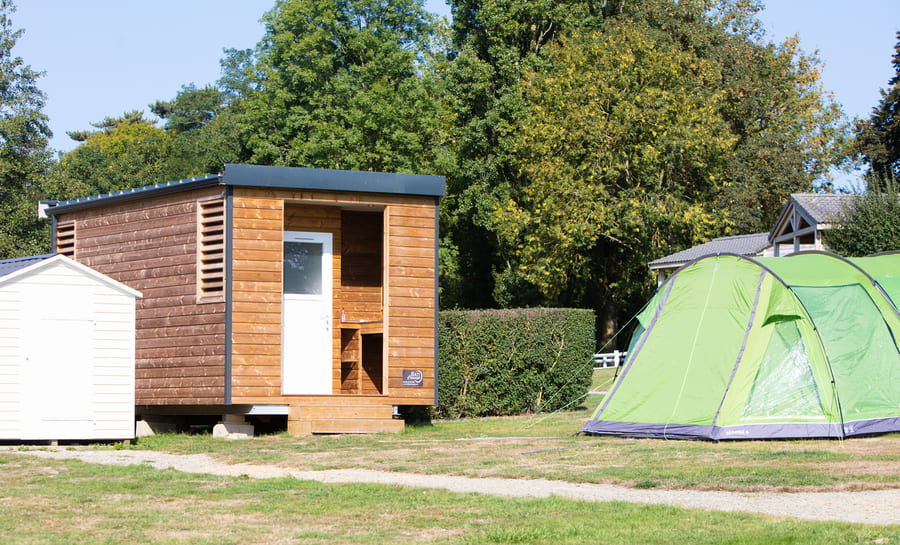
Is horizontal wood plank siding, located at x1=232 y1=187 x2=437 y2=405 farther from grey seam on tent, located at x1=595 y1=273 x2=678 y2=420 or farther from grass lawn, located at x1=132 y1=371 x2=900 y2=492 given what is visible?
grey seam on tent, located at x1=595 y1=273 x2=678 y2=420

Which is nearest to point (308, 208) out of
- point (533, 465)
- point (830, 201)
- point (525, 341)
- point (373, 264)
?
point (373, 264)

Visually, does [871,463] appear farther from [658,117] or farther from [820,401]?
[658,117]

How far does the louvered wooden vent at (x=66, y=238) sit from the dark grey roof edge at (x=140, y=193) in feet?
0.79

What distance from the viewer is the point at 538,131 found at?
3353 cm

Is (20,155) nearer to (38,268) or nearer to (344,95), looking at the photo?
(344,95)

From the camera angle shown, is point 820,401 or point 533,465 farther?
point 820,401

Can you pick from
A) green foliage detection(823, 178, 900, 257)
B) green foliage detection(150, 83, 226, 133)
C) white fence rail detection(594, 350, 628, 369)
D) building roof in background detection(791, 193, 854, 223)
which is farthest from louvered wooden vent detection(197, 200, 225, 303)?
green foliage detection(150, 83, 226, 133)

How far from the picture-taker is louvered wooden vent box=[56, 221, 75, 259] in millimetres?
17828

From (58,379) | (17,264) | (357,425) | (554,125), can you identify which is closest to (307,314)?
(357,425)

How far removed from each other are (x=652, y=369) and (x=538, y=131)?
68.0ft

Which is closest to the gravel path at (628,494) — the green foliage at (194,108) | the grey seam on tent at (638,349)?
the grey seam on tent at (638,349)

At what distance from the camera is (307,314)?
55.0ft

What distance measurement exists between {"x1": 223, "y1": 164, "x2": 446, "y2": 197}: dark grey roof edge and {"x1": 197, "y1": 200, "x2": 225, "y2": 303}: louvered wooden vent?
56 centimetres

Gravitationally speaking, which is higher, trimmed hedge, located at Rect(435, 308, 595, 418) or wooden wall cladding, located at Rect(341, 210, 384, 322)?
wooden wall cladding, located at Rect(341, 210, 384, 322)
